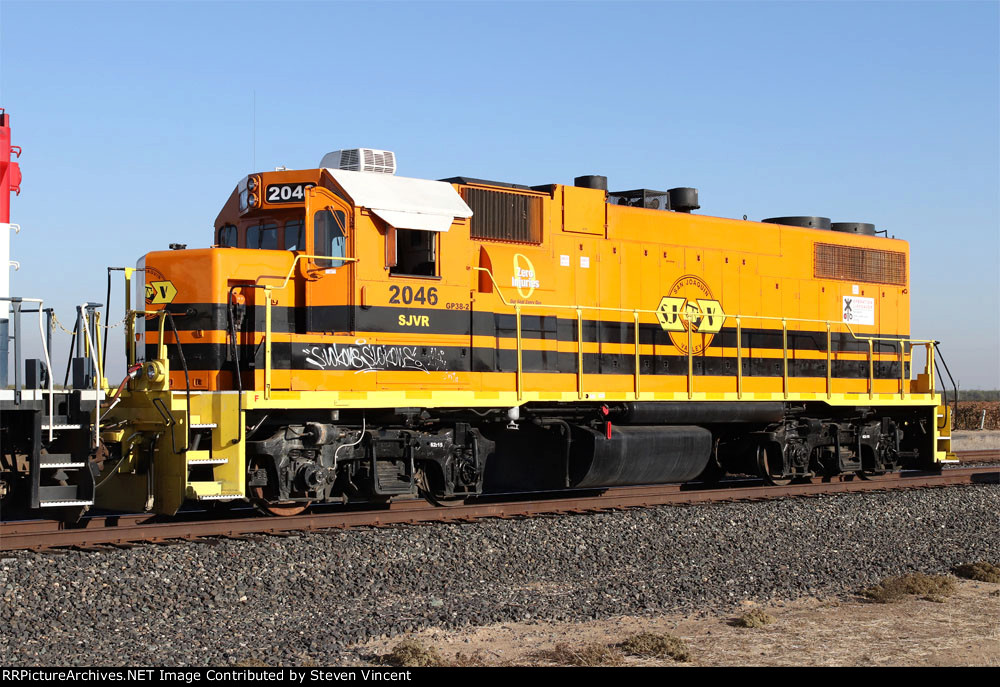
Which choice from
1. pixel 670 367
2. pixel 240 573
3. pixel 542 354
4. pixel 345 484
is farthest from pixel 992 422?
pixel 240 573

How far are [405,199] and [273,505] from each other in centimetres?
338

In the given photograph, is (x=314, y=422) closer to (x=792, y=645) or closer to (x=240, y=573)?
(x=240, y=573)

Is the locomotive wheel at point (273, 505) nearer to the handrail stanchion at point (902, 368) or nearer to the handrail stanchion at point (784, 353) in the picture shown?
the handrail stanchion at point (784, 353)

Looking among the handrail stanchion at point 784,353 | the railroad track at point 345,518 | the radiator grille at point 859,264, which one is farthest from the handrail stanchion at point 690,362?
the radiator grille at point 859,264

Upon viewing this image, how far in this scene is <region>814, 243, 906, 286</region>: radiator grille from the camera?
49.8 feet

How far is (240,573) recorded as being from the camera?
8.20 m

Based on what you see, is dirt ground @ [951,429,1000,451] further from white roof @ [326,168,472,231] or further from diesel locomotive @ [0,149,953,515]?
white roof @ [326,168,472,231]

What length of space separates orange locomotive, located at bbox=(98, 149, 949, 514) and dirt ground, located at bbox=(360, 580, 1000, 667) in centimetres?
371

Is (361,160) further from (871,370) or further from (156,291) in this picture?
(871,370)

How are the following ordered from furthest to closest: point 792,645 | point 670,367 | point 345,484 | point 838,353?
point 838,353, point 670,367, point 345,484, point 792,645

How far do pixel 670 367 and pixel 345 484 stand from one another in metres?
4.71

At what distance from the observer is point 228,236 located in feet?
36.9

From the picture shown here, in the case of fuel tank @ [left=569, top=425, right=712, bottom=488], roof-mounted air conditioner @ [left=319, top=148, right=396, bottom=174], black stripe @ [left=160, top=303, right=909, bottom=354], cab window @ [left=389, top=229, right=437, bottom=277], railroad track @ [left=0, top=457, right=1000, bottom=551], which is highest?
roof-mounted air conditioner @ [left=319, top=148, right=396, bottom=174]

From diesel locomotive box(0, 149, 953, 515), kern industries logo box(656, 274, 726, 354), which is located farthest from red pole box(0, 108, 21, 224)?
kern industries logo box(656, 274, 726, 354)
